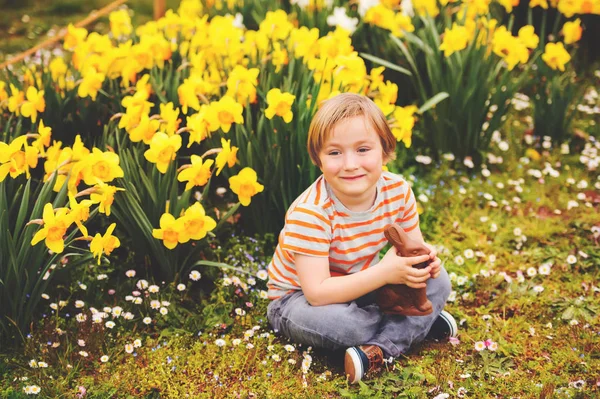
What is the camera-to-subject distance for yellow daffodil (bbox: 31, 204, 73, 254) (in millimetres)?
2105

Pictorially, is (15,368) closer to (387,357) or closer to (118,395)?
(118,395)

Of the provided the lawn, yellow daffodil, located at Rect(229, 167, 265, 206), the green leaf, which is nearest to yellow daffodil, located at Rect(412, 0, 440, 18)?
the lawn

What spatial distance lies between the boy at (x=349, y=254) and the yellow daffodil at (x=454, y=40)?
4.06ft

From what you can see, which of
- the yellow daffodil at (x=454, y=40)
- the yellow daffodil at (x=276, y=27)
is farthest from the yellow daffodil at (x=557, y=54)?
the yellow daffodil at (x=276, y=27)

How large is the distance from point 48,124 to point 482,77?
2119 millimetres

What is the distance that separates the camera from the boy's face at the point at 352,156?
207 centimetres

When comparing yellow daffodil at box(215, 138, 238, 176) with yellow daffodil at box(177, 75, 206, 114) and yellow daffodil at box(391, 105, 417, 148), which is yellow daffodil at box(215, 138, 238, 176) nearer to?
yellow daffodil at box(177, 75, 206, 114)

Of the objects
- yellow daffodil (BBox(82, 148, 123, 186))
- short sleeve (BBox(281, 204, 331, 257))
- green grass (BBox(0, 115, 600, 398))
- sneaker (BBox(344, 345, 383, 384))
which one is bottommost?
green grass (BBox(0, 115, 600, 398))

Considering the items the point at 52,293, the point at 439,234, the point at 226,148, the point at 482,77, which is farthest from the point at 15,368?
the point at 482,77

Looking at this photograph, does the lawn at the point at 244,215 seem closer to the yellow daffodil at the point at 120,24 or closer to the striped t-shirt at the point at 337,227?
the yellow daffodil at the point at 120,24

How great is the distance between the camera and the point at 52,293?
8.59 feet

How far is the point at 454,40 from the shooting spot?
3248mm

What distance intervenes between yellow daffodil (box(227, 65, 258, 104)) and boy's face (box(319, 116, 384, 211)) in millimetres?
796

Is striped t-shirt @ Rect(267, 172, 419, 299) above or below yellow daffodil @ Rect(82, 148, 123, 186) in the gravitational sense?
below
